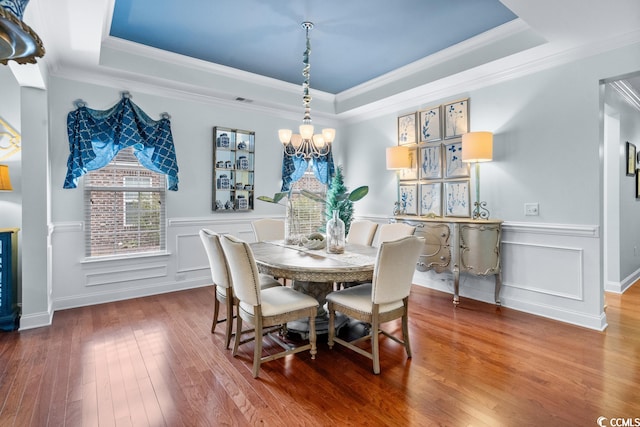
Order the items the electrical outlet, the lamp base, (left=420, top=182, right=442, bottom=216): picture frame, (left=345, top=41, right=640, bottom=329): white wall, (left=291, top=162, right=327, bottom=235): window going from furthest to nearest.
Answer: (left=291, top=162, right=327, bottom=235): window
(left=420, top=182, right=442, bottom=216): picture frame
the lamp base
the electrical outlet
(left=345, top=41, right=640, bottom=329): white wall

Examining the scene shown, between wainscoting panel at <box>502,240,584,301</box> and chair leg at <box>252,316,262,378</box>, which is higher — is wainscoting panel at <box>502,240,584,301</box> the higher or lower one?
the higher one

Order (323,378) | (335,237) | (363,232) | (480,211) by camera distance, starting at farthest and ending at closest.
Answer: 1. (480,211)
2. (363,232)
3. (335,237)
4. (323,378)

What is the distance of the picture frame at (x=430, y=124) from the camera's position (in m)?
4.50

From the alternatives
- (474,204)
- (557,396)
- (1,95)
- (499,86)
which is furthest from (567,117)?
(1,95)

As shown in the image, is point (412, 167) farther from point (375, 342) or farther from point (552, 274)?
point (375, 342)

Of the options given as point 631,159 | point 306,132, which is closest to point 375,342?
point 306,132

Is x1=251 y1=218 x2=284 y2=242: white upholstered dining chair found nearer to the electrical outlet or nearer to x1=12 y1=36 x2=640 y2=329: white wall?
x1=12 y1=36 x2=640 y2=329: white wall

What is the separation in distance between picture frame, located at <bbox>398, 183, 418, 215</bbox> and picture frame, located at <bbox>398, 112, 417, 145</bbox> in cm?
64

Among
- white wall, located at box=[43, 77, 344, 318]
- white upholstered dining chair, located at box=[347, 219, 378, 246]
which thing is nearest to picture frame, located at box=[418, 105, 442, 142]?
white upholstered dining chair, located at box=[347, 219, 378, 246]

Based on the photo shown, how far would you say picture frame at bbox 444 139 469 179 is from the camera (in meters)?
4.25

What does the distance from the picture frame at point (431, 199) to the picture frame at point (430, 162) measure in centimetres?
13

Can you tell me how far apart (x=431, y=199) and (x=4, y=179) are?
4.72 meters

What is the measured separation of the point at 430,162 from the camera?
15.1ft

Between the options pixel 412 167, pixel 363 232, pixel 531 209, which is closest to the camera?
pixel 531 209
